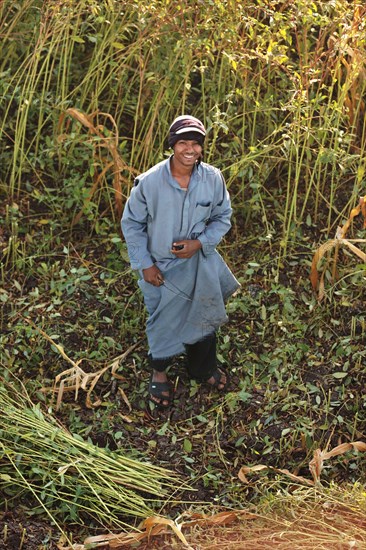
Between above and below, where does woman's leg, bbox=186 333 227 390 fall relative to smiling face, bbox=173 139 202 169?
below

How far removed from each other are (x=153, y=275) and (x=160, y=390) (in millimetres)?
532

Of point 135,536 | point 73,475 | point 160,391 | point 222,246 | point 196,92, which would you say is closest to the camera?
point 135,536

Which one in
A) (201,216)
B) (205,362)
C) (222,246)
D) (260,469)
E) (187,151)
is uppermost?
(187,151)

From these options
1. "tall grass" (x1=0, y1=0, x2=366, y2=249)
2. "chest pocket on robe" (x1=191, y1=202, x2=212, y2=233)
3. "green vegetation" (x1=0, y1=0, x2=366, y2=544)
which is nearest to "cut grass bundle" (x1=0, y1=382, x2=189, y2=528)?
"green vegetation" (x1=0, y1=0, x2=366, y2=544)

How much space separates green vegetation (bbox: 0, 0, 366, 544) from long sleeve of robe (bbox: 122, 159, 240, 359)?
0.32 metres

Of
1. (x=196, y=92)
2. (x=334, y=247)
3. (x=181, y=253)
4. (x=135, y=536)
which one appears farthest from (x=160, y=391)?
(x=196, y=92)

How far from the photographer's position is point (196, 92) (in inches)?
214

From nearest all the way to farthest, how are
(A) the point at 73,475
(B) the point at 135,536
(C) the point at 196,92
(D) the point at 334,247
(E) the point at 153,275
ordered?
(B) the point at 135,536 → (A) the point at 73,475 → (E) the point at 153,275 → (D) the point at 334,247 → (C) the point at 196,92

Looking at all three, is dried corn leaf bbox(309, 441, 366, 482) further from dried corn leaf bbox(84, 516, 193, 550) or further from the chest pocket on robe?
the chest pocket on robe

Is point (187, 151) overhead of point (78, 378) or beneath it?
overhead

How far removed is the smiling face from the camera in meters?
3.88

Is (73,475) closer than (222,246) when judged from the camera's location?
Yes

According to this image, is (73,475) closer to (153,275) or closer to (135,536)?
(135,536)

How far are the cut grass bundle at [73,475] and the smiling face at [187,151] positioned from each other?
1.08m
